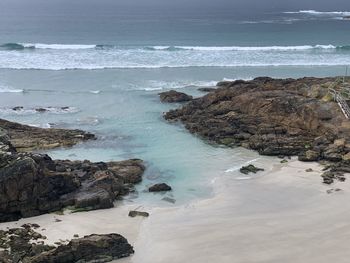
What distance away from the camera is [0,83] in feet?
135

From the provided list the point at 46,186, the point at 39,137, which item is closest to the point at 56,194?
the point at 46,186

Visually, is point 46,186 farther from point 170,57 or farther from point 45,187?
point 170,57

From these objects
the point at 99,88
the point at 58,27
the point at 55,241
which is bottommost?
the point at 55,241

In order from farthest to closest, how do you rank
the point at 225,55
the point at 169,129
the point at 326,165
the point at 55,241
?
the point at 225,55, the point at 169,129, the point at 326,165, the point at 55,241

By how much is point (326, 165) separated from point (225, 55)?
1372 inches

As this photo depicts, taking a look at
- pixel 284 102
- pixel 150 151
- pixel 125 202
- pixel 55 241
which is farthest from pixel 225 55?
pixel 55 241

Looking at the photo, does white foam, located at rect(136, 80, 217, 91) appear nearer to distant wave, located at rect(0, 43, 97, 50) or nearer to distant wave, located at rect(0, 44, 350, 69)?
distant wave, located at rect(0, 44, 350, 69)

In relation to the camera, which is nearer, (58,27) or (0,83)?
(0,83)

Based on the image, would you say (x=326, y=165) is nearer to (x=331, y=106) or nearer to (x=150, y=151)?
(x=331, y=106)

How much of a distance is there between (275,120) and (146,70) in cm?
2123

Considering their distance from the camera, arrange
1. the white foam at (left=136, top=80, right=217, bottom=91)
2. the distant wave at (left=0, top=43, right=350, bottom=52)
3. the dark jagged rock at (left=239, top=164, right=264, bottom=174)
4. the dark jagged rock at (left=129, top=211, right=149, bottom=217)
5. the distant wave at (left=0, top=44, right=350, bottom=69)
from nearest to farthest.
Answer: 1. the dark jagged rock at (left=129, top=211, right=149, bottom=217)
2. the dark jagged rock at (left=239, top=164, right=264, bottom=174)
3. the white foam at (left=136, top=80, right=217, bottom=91)
4. the distant wave at (left=0, top=44, right=350, bottom=69)
5. the distant wave at (left=0, top=43, right=350, bottom=52)

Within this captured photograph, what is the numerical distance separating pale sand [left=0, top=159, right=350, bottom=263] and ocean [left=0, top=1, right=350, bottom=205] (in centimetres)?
150

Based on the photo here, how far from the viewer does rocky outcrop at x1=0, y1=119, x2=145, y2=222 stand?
719 inches

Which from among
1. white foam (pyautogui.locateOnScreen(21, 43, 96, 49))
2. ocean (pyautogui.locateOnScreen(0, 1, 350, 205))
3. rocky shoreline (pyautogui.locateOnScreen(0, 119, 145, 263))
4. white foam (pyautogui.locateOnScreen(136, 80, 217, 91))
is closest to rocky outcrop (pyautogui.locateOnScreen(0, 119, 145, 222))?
rocky shoreline (pyautogui.locateOnScreen(0, 119, 145, 263))
